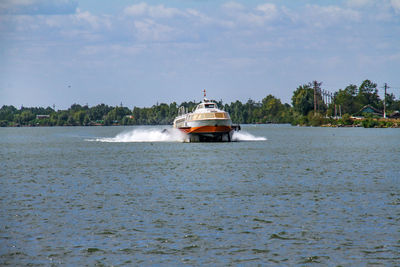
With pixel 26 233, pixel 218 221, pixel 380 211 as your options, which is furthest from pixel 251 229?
pixel 26 233

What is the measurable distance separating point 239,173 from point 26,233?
25.7 metres

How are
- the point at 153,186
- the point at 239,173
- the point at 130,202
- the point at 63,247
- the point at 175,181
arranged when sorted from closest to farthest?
the point at 63,247 → the point at 130,202 → the point at 153,186 → the point at 175,181 → the point at 239,173

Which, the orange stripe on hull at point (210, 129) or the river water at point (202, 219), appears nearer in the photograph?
the river water at point (202, 219)

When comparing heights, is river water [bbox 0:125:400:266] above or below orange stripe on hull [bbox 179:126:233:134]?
below

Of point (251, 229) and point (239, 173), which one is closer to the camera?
point (251, 229)

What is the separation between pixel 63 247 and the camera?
65.6 feet

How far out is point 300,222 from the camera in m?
23.8

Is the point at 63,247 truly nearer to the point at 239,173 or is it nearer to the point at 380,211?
the point at 380,211

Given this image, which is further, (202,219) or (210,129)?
(210,129)

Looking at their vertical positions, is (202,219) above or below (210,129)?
below

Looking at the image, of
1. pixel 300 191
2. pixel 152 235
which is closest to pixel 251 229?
pixel 152 235

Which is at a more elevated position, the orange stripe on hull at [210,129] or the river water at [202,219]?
the orange stripe on hull at [210,129]

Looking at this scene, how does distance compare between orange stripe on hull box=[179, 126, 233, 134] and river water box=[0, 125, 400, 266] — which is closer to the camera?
river water box=[0, 125, 400, 266]

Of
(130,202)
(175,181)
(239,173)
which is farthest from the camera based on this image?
(239,173)
